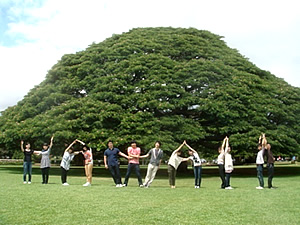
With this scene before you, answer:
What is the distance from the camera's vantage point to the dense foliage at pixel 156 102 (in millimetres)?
22047

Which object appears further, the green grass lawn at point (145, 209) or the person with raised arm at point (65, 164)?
the person with raised arm at point (65, 164)

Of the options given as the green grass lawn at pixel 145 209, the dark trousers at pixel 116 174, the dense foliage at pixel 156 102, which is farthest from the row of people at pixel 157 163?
the dense foliage at pixel 156 102

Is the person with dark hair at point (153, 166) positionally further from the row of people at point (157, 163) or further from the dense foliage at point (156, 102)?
the dense foliage at point (156, 102)

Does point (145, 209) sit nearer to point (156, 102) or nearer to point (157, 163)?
point (157, 163)

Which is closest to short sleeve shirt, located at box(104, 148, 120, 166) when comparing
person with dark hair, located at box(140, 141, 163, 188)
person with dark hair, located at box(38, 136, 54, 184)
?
person with dark hair, located at box(140, 141, 163, 188)

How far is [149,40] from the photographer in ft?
88.6

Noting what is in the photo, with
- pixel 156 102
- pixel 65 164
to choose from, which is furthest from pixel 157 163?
pixel 156 102

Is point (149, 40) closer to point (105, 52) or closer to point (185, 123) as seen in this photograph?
point (105, 52)

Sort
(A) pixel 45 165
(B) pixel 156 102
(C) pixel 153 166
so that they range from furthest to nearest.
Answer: (B) pixel 156 102 < (A) pixel 45 165 < (C) pixel 153 166

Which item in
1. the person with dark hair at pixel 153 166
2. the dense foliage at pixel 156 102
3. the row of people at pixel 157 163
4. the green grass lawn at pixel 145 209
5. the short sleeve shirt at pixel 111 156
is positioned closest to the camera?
the green grass lawn at pixel 145 209

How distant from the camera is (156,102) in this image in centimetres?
2209

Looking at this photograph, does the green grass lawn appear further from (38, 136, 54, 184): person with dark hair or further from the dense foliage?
the dense foliage

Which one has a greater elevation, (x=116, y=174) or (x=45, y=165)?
(x=45, y=165)

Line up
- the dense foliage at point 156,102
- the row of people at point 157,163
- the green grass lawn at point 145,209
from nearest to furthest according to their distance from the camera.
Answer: the green grass lawn at point 145,209 → the row of people at point 157,163 → the dense foliage at point 156,102
